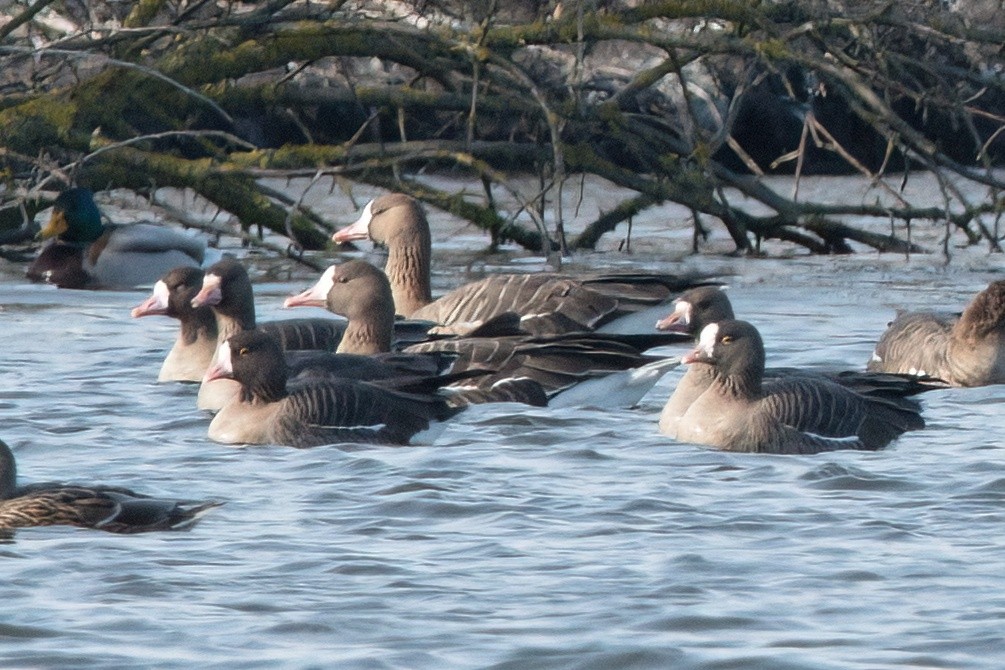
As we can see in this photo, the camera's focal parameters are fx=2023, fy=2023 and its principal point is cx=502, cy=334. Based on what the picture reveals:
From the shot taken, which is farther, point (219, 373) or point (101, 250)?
point (101, 250)

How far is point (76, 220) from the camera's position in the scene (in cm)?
1620

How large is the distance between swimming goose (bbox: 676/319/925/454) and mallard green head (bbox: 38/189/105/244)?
26.5 ft

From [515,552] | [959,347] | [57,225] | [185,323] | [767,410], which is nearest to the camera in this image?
[515,552]

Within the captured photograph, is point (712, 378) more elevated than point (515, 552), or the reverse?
point (712, 378)

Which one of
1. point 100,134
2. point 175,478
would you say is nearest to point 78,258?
point 100,134

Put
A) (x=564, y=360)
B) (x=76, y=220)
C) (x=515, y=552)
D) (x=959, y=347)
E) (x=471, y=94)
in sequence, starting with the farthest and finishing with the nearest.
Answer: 1. (x=76, y=220)
2. (x=471, y=94)
3. (x=959, y=347)
4. (x=564, y=360)
5. (x=515, y=552)

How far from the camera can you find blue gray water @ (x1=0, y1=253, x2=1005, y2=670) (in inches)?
227

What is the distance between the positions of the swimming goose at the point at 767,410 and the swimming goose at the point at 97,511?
2582mm

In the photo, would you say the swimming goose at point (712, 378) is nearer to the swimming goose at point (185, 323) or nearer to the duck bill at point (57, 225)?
the swimming goose at point (185, 323)

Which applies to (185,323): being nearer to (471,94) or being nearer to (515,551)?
(515,551)

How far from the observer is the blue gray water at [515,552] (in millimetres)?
5770

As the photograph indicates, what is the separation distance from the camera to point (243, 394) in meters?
9.04

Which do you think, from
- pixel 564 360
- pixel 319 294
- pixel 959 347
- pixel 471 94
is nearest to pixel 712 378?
pixel 564 360

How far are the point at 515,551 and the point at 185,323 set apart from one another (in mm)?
4700
